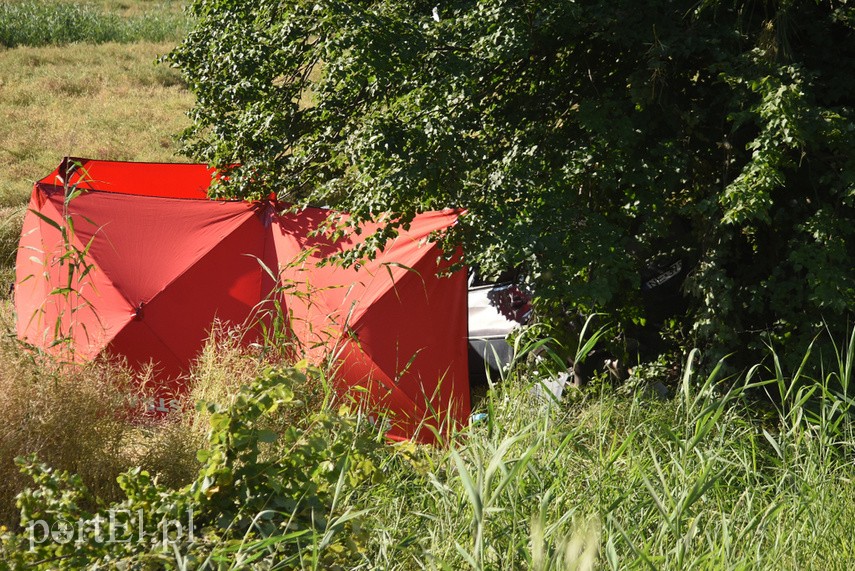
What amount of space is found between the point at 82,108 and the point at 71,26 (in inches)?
309

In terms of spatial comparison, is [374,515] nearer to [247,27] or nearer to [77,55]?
[247,27]

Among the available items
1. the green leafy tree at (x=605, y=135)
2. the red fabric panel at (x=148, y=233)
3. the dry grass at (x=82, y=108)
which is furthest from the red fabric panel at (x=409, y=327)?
the dry grass at (x=82, y=108)

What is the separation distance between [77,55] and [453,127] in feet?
59.2

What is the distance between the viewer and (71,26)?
23.1 m

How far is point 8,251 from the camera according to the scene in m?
9.53

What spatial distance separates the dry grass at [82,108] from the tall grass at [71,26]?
115 cm

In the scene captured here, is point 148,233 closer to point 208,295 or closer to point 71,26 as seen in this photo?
point 208,295

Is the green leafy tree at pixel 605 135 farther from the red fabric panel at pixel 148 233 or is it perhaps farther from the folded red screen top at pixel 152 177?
the folded red screen top at pixel 152 177

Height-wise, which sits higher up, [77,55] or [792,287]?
[77,55]

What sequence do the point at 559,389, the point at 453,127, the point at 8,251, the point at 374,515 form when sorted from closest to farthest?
the point at 374,515
the point at 453,127
the point at 559,389
the point at 8,251

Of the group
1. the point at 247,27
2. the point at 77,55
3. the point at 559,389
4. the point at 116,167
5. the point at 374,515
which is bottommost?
the point at 559,389

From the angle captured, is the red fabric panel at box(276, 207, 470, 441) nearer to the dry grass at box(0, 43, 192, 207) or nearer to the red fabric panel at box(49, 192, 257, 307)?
the red fabric panel at box(49, 192, 257, 307)

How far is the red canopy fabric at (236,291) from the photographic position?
5734 millimetres

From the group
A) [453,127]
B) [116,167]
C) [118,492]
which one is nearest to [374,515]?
[118,492]
